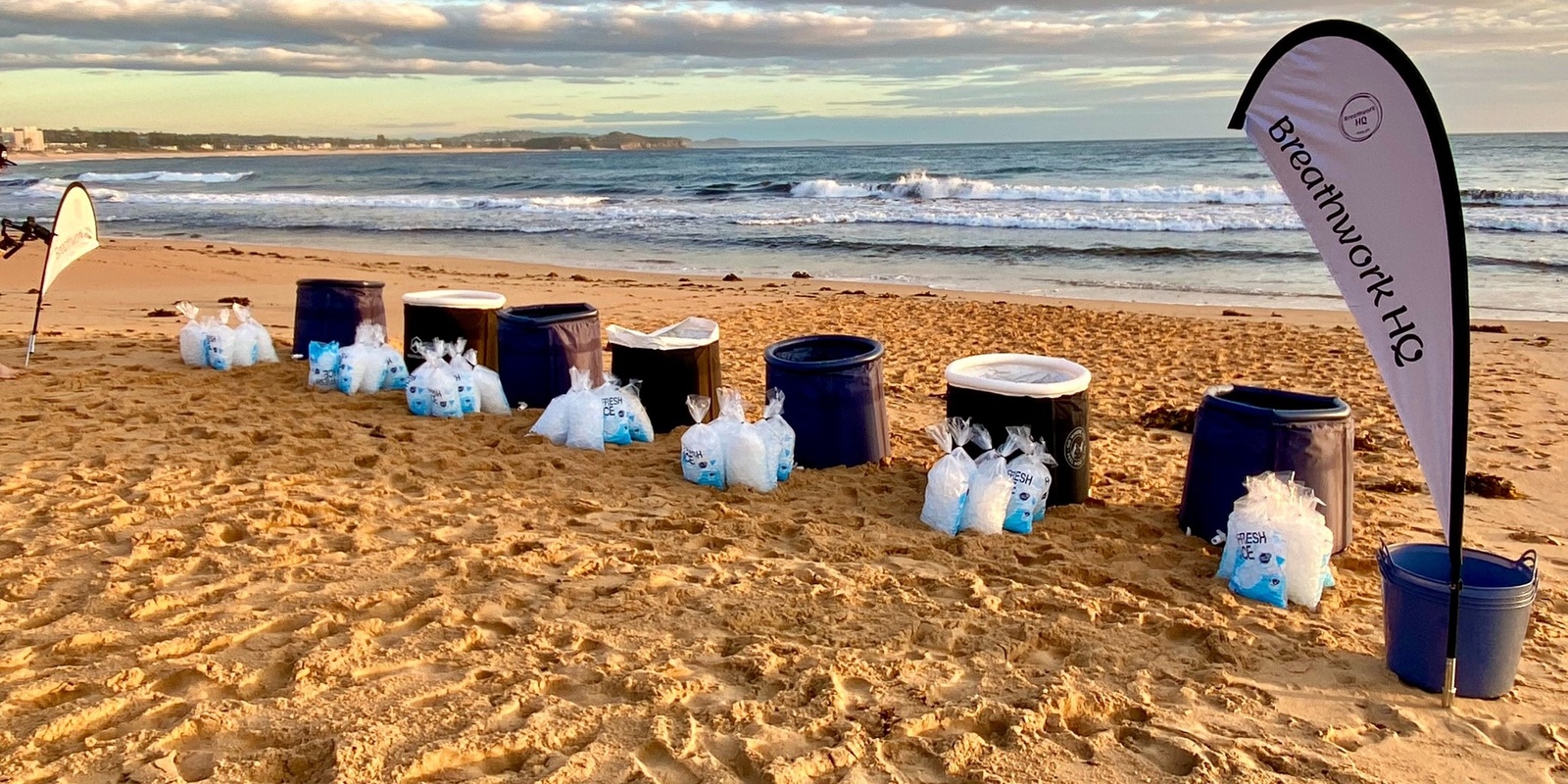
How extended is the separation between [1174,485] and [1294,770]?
263cm

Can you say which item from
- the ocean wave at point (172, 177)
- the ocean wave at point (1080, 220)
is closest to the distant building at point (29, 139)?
the ocean wave at point (172, 177)

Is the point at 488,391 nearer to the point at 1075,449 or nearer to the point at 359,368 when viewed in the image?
the point at 359,368

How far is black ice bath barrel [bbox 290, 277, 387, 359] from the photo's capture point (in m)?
7.27

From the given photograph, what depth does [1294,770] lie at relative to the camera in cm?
279

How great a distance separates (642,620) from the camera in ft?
11.8

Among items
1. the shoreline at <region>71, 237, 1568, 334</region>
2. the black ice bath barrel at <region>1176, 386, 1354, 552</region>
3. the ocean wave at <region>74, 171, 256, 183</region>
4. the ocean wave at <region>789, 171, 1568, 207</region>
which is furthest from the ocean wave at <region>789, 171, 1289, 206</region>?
the ocean wave at <region>74, 171, 256, 183</region>

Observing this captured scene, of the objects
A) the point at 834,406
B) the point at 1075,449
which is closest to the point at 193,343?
the point at 834,406

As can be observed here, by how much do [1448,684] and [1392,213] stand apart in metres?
1.40

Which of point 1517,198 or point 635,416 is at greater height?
point 1517,198

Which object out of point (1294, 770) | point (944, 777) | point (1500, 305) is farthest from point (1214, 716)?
point (1500, 305)

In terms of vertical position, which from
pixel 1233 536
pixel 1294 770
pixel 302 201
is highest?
pixel 302 201

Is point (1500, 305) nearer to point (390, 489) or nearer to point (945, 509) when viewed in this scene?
point (945, 509)

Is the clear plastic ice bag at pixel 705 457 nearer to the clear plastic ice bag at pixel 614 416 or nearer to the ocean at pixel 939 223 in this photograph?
the clear plastic ice bag at pixel 614 416

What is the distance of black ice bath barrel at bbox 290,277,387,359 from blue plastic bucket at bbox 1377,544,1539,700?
636cm
